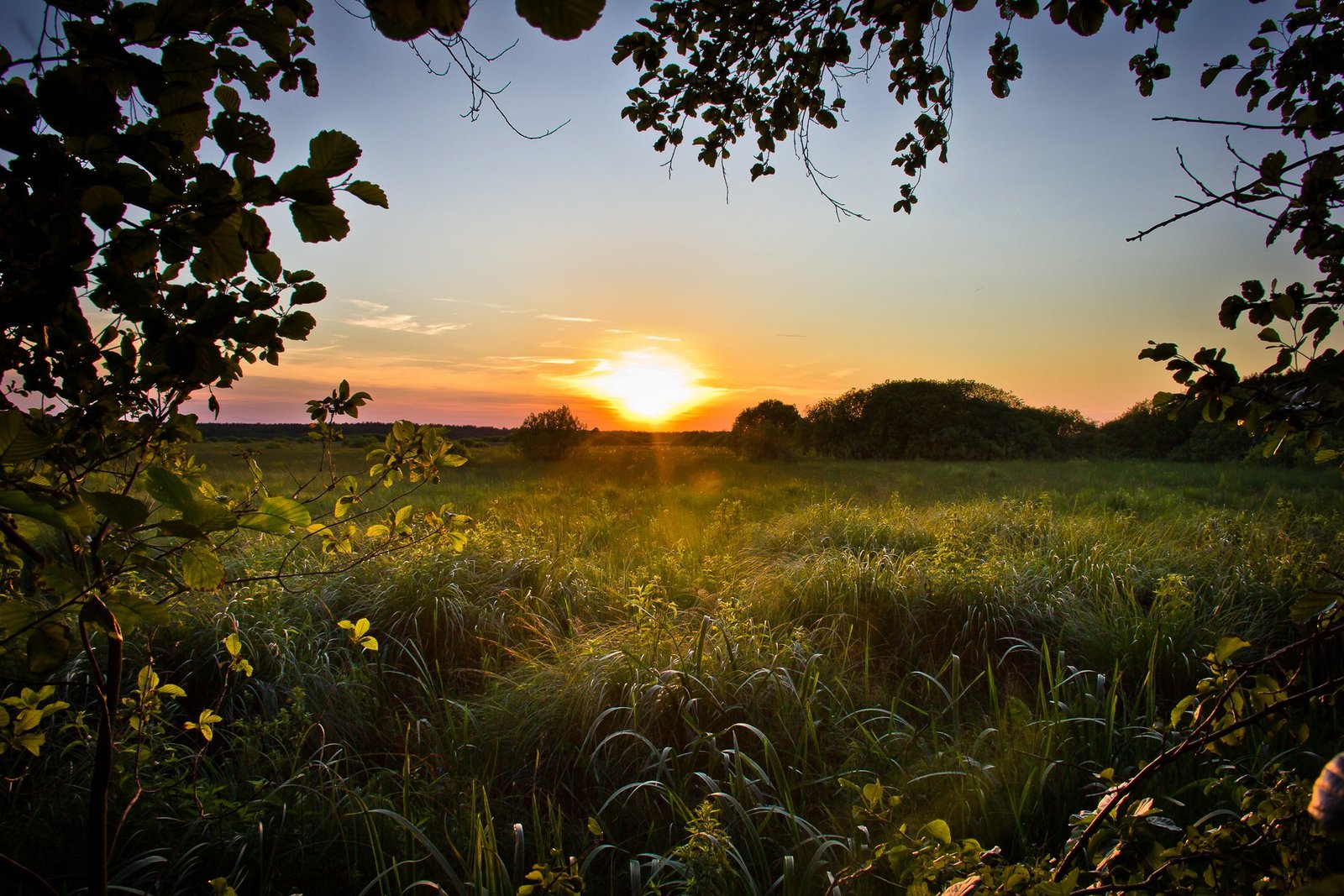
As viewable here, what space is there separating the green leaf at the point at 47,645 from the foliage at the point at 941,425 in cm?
2503

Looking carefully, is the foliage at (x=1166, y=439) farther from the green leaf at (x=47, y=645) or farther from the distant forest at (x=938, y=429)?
the green leaf at (x=47, y=645)

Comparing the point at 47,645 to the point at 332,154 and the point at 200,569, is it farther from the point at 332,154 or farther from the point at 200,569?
the point at 332,154

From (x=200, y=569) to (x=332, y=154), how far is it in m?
0.63

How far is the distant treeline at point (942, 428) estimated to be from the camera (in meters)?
22.2

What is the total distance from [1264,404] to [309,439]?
8.92ft

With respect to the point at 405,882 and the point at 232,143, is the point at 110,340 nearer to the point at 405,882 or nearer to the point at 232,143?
the point at 232,143

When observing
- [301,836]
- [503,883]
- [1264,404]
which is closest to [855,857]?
[503,883]

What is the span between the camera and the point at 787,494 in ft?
37.4

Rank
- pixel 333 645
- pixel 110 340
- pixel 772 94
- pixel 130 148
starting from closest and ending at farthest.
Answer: pixel 130 148
pixel 110 340
pixel 772 94
pixel 333 645

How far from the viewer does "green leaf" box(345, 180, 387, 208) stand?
901mm

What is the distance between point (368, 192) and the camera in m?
0.91

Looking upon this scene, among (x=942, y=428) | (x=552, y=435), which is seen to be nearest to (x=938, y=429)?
(x=942, y=428)

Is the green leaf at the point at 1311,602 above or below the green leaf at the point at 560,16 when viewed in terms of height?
below

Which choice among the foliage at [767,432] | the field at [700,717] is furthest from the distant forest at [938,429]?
the field at [700,717]
